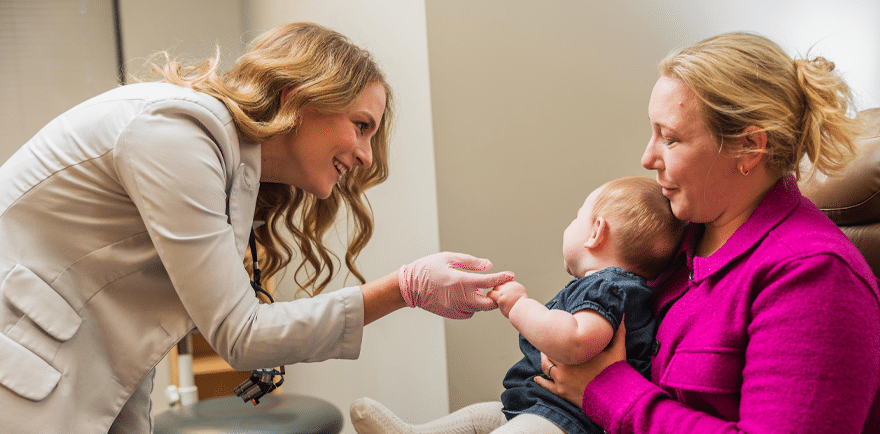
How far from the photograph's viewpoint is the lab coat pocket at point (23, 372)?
105 centimetres

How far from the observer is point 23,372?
1056 millimetres

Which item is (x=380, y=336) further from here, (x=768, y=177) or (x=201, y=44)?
(x=201, y=44)

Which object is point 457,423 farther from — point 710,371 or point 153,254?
point 153,254

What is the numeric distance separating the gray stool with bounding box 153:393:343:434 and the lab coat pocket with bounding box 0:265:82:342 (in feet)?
2.65

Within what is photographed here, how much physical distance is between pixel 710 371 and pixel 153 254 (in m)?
1.00

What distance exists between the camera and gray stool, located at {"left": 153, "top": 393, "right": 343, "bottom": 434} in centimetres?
181

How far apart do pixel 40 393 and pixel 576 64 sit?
1627 mm

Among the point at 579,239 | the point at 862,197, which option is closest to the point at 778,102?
the point at 862,197

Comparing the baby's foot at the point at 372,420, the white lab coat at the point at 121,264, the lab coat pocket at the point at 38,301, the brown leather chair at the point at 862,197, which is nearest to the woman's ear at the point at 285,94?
the white lab coat at the point at 121,264

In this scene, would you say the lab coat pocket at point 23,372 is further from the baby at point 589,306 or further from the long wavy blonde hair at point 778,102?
the long wavy blonde hair at point 778,102

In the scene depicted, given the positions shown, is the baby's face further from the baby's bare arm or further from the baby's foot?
the baby's foot

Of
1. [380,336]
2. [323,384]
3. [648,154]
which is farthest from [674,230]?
[323,384]

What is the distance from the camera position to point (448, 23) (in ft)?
5.96

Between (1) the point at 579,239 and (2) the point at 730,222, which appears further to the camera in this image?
(1) the point at 579,239
